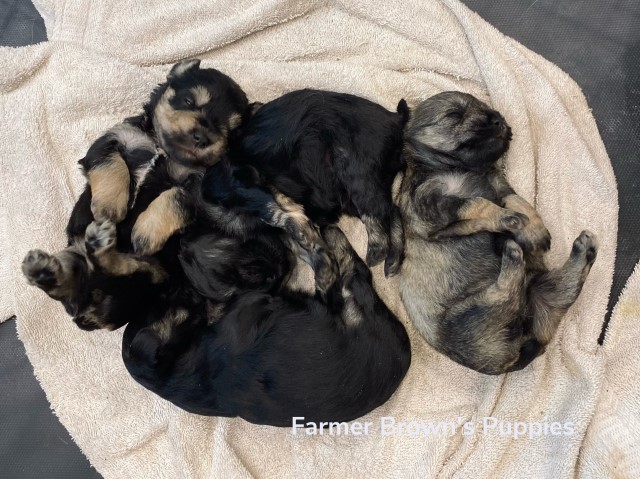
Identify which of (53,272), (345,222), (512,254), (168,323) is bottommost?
(168,323)

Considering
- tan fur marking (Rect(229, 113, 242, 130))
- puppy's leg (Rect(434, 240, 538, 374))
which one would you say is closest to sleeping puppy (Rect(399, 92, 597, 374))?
puppy's leg (Rect(434, 240, 538, 374))

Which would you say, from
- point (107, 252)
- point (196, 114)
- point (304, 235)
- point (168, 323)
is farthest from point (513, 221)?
point (107, 252)

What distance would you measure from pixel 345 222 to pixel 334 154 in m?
0.35

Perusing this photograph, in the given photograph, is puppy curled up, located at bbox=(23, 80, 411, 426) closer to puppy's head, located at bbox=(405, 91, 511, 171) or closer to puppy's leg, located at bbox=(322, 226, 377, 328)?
puppy's leg, located at bbox=(322, 226, 377, 328)

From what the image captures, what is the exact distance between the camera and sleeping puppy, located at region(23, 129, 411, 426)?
6.11ft

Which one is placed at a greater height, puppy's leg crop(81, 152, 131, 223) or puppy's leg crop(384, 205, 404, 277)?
puppy's leg crop(81, 152, 131, 223)

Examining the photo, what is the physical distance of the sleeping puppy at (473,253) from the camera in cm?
185

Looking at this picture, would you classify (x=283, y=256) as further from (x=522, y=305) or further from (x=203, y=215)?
(x=522, y=305)

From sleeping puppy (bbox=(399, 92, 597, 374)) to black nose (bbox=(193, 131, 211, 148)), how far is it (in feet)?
2.34

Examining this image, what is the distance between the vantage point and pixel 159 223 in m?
1.96

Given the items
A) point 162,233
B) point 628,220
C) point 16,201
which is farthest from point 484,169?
point 16,201

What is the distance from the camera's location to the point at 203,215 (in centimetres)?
207

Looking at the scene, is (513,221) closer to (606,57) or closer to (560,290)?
(560,290)

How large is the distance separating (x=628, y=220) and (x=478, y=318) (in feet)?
2.85
